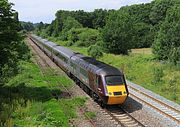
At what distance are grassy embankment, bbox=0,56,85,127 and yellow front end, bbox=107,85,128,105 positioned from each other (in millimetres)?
2777

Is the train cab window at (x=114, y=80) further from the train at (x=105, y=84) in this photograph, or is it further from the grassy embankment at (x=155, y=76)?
the grassy embankment at (x=155, y=76)

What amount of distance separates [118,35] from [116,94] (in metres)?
36.2

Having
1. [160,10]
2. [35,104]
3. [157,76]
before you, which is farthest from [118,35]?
[160,10]

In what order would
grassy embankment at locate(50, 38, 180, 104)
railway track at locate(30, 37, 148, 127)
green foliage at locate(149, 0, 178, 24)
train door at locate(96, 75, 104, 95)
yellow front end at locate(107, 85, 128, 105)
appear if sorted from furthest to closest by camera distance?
green foliage at locate(149, 0, 178, 24), grassy embankment at locate(50, 38, 180, 104), train door at locate(96, 75, 104, 95), yellow front end at locate(107, 85, 128, 105), railway track at locate(30, 37, 148, 127)

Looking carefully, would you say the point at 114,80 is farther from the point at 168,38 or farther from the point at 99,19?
the point at 99,19

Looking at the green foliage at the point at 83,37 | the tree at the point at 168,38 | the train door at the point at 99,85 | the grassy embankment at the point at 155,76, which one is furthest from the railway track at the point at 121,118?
the green foliage at the point at 83,37

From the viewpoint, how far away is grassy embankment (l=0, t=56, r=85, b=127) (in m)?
19.9

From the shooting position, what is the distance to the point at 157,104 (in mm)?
24703

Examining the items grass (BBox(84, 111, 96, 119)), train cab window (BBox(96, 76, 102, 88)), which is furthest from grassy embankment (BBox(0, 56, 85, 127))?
train cab window (BBox(96, 76, 102, 88))

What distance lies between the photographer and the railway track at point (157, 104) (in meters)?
21.7

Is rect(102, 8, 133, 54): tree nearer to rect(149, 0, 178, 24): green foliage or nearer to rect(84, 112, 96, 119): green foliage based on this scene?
rect(84, 112, 96, 119): green foliage

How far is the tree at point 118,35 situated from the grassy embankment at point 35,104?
83.3 ft

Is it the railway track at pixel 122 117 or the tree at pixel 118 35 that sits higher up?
the tree at pixel 118 35

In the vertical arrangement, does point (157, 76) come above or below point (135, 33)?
below
